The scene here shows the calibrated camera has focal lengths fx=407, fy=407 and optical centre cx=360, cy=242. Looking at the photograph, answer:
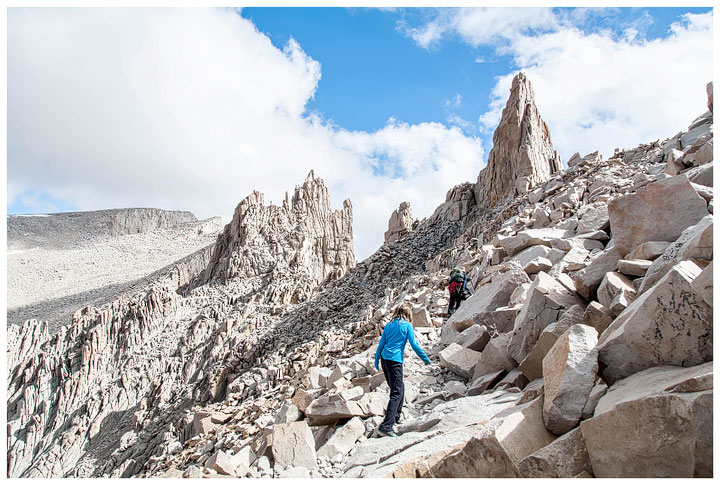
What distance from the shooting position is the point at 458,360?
26.8 ft

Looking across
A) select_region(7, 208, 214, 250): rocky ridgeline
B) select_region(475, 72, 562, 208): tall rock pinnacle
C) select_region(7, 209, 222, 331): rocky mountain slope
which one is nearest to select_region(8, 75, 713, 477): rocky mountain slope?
select_region(475, 72, 562, 208): tall rock pinnacle

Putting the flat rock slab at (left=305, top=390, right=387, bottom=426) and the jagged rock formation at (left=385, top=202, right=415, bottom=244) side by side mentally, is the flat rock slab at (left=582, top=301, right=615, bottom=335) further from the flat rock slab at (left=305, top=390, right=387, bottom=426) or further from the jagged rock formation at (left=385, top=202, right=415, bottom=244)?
the jagged rock formation at (left=385, top=202, right=415, bottom=244)

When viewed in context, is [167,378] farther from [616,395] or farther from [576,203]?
[616,395]

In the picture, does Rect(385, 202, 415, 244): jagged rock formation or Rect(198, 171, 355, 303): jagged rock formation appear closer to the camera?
Rect(198, 171, 355, 303): jagged rock formation

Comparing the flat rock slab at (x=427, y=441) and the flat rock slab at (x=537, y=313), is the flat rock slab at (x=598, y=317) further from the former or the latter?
the flat rock slab at (x=427, y=441)

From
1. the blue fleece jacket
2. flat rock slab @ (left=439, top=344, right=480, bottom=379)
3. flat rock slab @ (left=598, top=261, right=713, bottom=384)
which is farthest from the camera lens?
flat rock slab @ (left=439, top=344, right=480, bottom=379)

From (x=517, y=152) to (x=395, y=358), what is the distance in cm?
3097

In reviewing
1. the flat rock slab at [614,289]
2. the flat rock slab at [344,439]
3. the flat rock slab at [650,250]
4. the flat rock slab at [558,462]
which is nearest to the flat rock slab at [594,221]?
the flat rock slab at [650,250]

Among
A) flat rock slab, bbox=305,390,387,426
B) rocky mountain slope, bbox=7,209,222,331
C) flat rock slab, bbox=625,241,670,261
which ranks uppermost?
rocky mountain slope, bbox=7,209,222,331

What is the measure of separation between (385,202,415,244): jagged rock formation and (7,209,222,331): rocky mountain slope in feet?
96.3

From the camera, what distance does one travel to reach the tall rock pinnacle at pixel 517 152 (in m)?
32.6

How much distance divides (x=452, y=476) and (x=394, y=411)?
2224 mm

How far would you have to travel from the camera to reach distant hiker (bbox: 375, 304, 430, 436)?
6453mm

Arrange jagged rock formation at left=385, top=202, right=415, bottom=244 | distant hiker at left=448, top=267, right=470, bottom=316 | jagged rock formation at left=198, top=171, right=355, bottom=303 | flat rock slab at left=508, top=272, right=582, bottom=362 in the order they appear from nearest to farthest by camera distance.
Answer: flat rock slab at left=508, top=272, right=582, bottom=362
distant hiker at left=448, top=267, right=470, bottom=316
jagged rock formation at left=198, top=171, right=355, bottom=303
jagged rock formation at left=385, top=202, right=415, bottom=244
